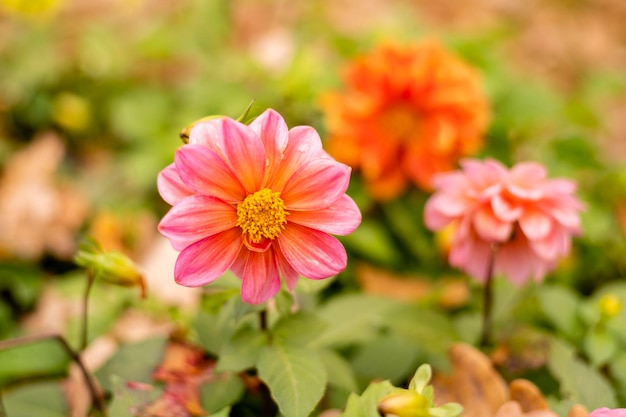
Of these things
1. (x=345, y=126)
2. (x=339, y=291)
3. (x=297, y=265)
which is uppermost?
(x=345, y=126)

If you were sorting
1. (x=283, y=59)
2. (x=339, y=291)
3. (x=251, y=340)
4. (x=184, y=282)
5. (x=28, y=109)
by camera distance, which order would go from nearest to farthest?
(x=184, y=282), (x=251, y=340), (x=339, y=291), (x=28, y=109), (x=283, y=59)

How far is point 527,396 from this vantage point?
722 mm

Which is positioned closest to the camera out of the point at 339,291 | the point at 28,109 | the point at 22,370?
the point at 22,370

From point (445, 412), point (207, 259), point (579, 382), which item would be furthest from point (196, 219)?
point (579, 382)

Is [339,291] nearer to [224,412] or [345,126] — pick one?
[345,126]

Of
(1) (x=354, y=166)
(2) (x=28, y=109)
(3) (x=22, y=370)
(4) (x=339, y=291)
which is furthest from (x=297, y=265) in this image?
(2) (x=28, y=109)

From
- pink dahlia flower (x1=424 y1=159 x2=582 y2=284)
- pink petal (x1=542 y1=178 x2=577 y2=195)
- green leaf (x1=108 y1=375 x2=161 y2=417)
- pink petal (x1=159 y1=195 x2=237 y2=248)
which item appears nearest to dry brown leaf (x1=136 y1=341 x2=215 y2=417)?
green leaf (x1=108 y1=375 x2=161 y2=417)

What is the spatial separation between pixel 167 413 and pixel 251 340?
0.46ft

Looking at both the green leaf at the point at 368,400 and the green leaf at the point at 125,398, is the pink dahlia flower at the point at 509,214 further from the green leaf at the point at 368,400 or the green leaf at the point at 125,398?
the green leaf at the point at 125,398

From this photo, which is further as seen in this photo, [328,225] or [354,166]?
[354,166]

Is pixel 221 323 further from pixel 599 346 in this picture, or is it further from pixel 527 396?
pixel 599 346

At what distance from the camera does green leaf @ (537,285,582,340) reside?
0.89 m

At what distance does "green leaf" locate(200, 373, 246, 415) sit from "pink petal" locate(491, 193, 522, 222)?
37 cm

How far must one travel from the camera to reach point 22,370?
35.2 inches
